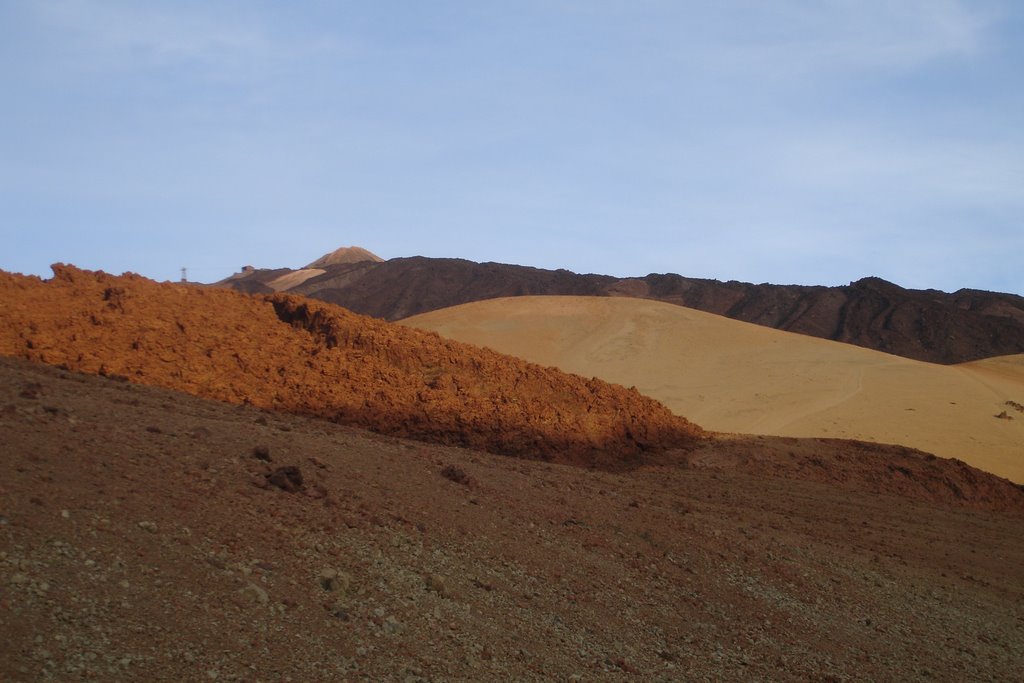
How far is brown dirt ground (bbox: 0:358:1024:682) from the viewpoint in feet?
16.3

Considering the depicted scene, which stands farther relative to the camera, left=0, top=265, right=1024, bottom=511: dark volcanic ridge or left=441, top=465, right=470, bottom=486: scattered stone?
left=0, top=265, right=1024, bottom=511: dark volcanic ridge

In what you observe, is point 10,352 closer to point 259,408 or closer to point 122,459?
point 259,408

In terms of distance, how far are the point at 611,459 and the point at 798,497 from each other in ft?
9.23

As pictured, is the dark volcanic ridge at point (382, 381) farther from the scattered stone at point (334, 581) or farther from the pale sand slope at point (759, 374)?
the scattered stone at point (334, 581)

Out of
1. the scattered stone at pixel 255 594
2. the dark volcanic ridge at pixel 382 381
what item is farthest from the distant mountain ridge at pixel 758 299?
the scattered stone at pixel 255 594

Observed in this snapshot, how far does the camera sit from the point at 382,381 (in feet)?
45.9

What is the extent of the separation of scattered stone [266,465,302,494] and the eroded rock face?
5.48 m

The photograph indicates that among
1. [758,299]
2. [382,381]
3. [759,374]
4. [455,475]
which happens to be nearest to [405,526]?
[455,475]

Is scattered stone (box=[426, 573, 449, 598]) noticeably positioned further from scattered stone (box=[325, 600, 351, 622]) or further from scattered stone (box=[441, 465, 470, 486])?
scattered stone (box=[441, 465, 470, 486])

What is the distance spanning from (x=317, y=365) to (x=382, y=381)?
0.95 m

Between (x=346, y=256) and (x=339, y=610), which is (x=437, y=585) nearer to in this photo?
(x=339, y=610)

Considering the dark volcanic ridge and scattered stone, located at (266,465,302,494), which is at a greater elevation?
the dark volcanic ridge

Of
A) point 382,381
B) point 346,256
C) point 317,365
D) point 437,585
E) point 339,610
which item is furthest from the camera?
point 346,256

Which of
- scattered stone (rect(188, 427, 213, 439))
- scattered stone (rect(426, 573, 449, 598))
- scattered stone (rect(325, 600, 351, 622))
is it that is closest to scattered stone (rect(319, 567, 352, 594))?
scattered stone (rect(325, 600, 351, 622))
